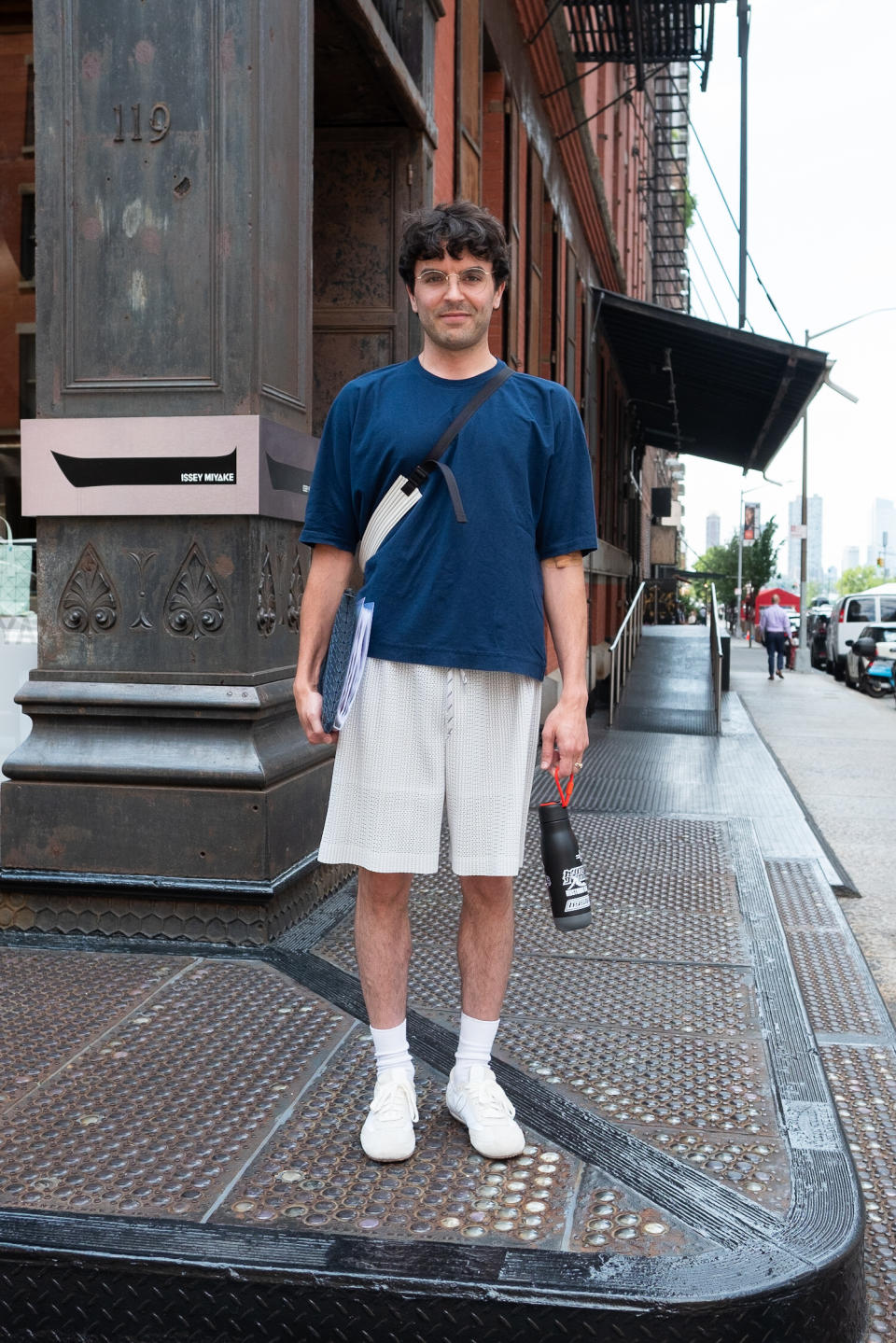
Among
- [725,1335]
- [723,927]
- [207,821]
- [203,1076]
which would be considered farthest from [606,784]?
[725,1335]

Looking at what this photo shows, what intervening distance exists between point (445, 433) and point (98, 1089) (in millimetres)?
1745

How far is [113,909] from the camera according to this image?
4.51 meters

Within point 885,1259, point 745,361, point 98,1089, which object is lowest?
point 885,1259

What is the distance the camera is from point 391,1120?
282cm

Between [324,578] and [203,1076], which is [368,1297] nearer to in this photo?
[203,1076]

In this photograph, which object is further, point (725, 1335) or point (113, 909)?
point (113, 909)

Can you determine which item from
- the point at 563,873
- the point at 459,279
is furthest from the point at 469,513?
the point at 563,873

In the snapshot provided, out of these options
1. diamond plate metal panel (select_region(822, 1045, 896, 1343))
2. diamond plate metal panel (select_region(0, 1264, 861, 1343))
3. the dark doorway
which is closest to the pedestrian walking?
the dark doorway

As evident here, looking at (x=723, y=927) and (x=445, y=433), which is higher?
(x=445, y=433)

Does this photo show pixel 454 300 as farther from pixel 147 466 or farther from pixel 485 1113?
pixel 147 466

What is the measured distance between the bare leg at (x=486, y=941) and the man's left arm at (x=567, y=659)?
1.00 ft

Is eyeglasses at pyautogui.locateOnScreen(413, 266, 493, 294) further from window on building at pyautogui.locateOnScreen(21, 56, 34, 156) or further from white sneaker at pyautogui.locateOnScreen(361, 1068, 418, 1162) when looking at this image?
window on building at pyautogui.locateOnScreen(21, 56, 34, 156)

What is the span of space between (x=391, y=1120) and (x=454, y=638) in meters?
1.05

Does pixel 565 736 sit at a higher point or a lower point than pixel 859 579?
lower
